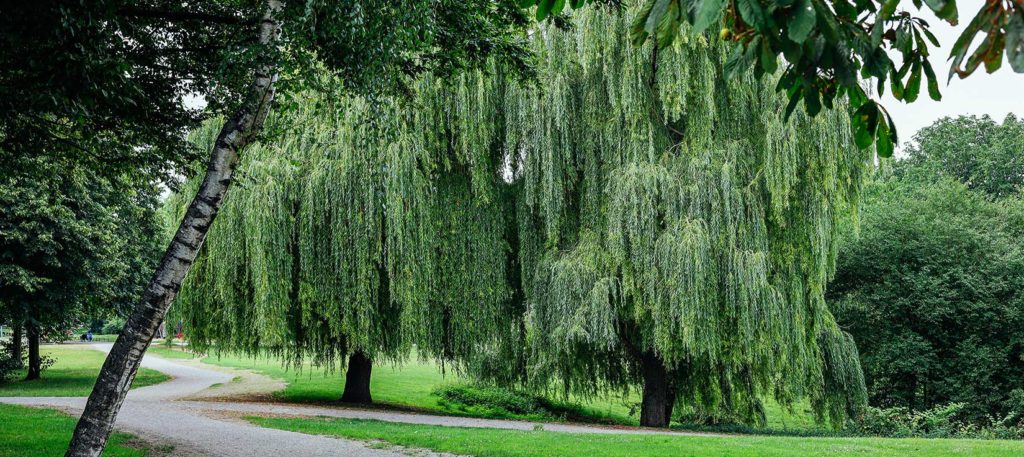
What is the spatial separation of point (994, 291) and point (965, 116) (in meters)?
27.0

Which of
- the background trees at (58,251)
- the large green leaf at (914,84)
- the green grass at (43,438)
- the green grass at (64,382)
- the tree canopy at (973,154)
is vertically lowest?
the green grass at (64,382)

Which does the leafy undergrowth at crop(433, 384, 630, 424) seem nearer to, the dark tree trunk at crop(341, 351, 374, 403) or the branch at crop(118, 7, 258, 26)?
the dark tree trunk at crop(341, 351, 374, 403)

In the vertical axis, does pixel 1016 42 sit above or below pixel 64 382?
above

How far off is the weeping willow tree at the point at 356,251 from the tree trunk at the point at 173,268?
6.00 m

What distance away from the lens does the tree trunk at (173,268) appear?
5.66 metres

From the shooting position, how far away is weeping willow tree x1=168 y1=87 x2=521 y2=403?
13.0m

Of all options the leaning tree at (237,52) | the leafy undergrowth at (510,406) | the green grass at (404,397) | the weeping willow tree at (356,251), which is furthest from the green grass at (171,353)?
the leaning tree at (237,52)

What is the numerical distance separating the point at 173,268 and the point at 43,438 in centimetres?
548

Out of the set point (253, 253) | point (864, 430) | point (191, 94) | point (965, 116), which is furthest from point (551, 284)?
point (965, 116)

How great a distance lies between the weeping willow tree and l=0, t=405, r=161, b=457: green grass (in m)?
3.25

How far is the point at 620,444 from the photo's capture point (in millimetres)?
9695

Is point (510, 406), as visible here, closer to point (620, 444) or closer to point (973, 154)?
point (620, 444)

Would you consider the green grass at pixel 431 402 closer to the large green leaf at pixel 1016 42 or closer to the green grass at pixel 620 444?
the green grass at pixel 620 444

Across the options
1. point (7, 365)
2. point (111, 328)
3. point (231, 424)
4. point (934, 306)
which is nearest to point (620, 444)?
point (231, 424)
